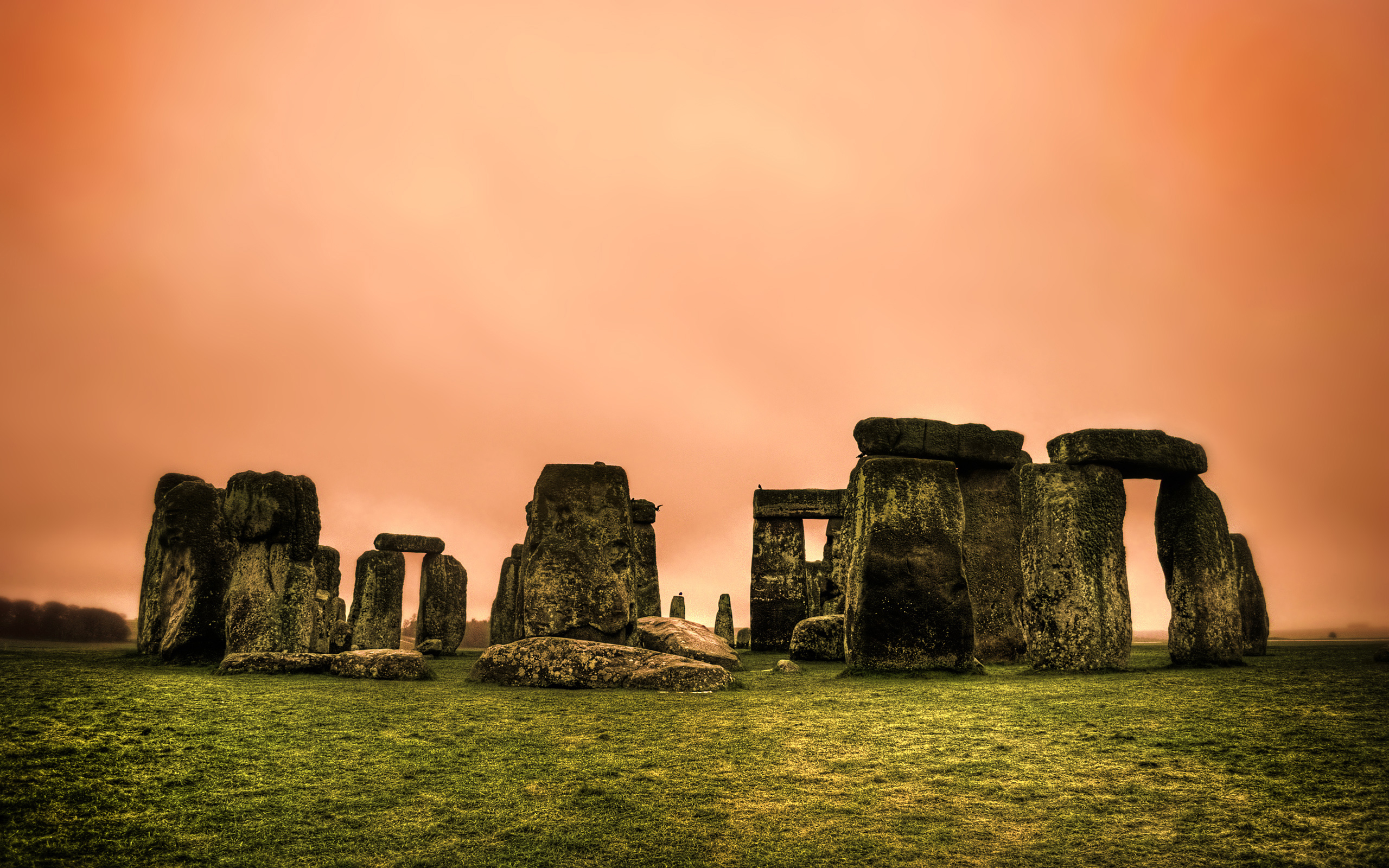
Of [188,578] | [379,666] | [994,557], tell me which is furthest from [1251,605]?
[188,578]

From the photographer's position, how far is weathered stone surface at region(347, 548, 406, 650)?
1556 centimetres

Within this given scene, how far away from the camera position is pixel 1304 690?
200 inches

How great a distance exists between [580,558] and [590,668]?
195 centimetres

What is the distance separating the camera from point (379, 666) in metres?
7.32

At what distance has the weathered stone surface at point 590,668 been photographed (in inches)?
248

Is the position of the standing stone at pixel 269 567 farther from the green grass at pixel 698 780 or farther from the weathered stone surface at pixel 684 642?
the weathered stone surface at pixel 684 642

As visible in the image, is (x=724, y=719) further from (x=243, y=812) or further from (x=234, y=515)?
(x=234, y=515)

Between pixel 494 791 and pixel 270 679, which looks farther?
pixel 270 679

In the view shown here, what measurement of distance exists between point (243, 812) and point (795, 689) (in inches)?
168

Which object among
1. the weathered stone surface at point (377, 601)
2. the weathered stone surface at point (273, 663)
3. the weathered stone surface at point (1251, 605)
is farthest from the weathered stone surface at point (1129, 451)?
the weathered stone surface at point (377, 601)

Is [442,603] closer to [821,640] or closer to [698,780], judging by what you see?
[821,640]

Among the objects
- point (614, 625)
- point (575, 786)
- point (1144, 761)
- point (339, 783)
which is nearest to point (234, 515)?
point (614, 625)

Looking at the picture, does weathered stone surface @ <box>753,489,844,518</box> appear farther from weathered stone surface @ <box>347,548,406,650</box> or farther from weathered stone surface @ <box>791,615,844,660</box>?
weathered stone surface @ <box>347,548,406,650</box>

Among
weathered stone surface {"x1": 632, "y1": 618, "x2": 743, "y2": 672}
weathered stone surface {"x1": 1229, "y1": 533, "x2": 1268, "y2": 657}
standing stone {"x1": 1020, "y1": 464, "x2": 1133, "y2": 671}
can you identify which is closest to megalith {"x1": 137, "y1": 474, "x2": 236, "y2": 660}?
weathered stone surface {"x1": 632, "y1": 618, "x2": 743, "y2": 672}
